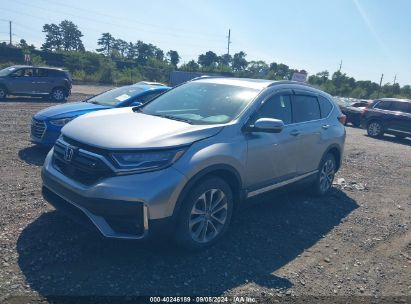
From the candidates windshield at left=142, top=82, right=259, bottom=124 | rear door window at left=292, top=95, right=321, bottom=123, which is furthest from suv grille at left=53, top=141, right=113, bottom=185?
rear door window at left=292, top=95, right=321, bottom=123

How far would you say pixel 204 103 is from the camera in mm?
4738

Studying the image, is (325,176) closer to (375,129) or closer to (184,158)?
(184,158)

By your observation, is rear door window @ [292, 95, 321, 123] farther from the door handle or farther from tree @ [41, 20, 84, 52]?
tree @ [41, 20, 84, 52]

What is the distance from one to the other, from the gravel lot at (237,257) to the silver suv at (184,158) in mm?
349

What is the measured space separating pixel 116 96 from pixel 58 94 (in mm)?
12426

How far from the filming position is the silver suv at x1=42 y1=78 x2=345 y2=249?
343cm

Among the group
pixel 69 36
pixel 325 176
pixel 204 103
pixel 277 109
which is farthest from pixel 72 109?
pixel 69 36

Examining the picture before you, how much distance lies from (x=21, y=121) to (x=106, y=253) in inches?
345

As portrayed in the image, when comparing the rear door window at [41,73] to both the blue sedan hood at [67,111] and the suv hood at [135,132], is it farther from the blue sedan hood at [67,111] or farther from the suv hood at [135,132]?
the suv hood at [135,132]

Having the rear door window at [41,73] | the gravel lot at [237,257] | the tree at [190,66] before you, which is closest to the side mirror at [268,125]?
the gravel lot at [237,257]

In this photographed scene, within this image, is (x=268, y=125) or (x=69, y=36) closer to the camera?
(x=268, y=125)

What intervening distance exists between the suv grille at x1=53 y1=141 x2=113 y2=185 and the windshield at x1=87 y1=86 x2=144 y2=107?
3.91 metres

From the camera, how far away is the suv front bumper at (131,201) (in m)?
3.35

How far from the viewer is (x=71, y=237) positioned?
3984mm
